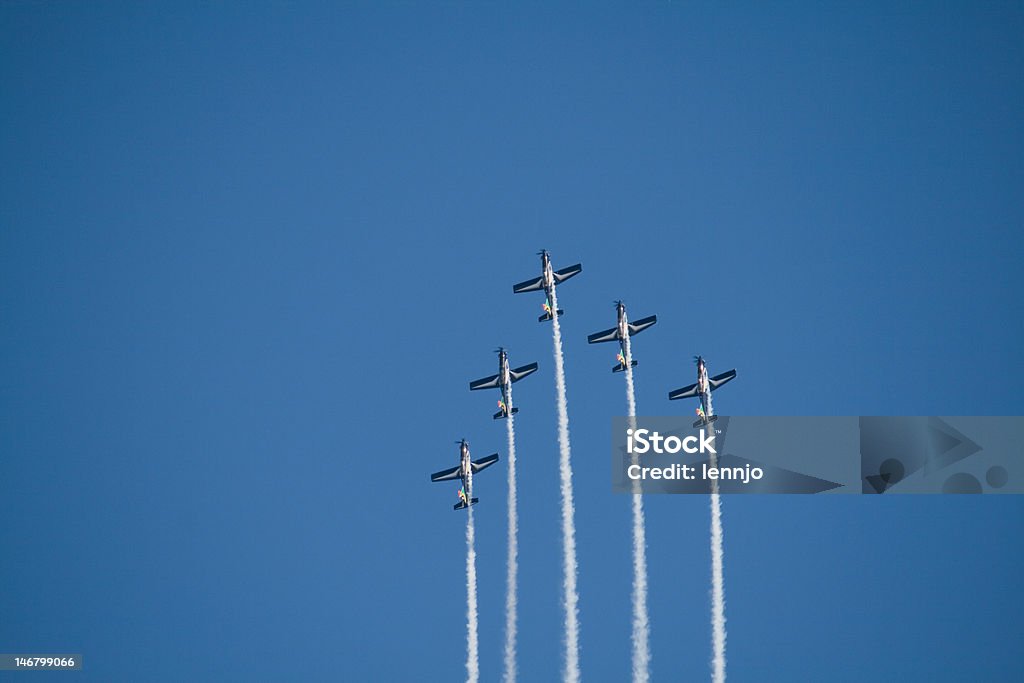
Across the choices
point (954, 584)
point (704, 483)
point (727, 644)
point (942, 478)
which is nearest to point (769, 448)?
point (704, 483)

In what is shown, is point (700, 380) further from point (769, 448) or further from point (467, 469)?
point (467, 469)

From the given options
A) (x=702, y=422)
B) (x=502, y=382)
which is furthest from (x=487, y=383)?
(x=702, y=422)

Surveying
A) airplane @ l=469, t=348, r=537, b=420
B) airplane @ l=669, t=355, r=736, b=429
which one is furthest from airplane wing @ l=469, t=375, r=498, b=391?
airplane @ l=669, t=355, r=736, b=429

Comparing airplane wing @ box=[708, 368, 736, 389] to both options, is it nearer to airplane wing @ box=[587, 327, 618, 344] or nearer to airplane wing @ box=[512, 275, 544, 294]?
airplane wing @ box=[587, 327, 618, 344]

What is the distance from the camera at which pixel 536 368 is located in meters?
98.4

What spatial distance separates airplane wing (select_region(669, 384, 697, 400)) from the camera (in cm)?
9550

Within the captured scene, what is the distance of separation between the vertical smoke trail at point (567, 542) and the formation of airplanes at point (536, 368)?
47.8 inches

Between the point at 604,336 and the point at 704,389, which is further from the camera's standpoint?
the point at 604,336

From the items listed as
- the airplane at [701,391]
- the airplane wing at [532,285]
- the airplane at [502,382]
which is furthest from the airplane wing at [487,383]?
the airplane at [701,391]

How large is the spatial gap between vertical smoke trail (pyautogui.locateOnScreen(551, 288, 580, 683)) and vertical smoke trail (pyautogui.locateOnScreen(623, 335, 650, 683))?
3553 mm

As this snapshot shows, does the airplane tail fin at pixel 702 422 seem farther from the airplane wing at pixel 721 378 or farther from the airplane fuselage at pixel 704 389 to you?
the airplane wing at pixel 721 378

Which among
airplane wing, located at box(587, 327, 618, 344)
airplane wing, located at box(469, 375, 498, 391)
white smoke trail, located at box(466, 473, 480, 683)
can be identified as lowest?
white smoke trail, located at box(466, 473, 480, 683)

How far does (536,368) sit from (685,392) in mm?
9779

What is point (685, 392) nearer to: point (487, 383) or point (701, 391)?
point (701, 391)
